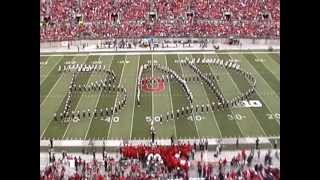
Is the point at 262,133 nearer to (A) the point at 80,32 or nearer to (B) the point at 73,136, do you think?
(B) the point at 73,136

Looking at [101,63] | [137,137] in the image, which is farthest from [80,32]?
[137,137]

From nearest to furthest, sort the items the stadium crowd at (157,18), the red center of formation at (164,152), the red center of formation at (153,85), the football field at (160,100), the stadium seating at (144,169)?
the stadium seating at (144,169), the red center of formation at (164,152), the football field at (160,100), the red center of formation at (153,85), the stadium crowd at (157,18)

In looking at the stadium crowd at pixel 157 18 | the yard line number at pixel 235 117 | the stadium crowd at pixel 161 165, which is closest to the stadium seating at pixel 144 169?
the stadium crowd at pixel 161 165

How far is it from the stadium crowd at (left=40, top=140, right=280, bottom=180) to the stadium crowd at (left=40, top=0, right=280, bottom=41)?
16527 mm

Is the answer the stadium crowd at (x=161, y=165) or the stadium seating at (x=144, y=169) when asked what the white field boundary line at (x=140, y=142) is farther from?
the stadium seating at (x=144, y=169)

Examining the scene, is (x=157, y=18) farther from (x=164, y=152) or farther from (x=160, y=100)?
(x=164, y=152)

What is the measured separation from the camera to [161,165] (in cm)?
1571

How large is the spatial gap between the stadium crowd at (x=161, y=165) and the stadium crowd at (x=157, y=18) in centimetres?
1653

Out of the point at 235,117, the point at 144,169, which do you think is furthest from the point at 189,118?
the point at 144,169

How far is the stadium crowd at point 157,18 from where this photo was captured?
33188mm

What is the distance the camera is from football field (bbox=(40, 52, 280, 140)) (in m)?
18.7
